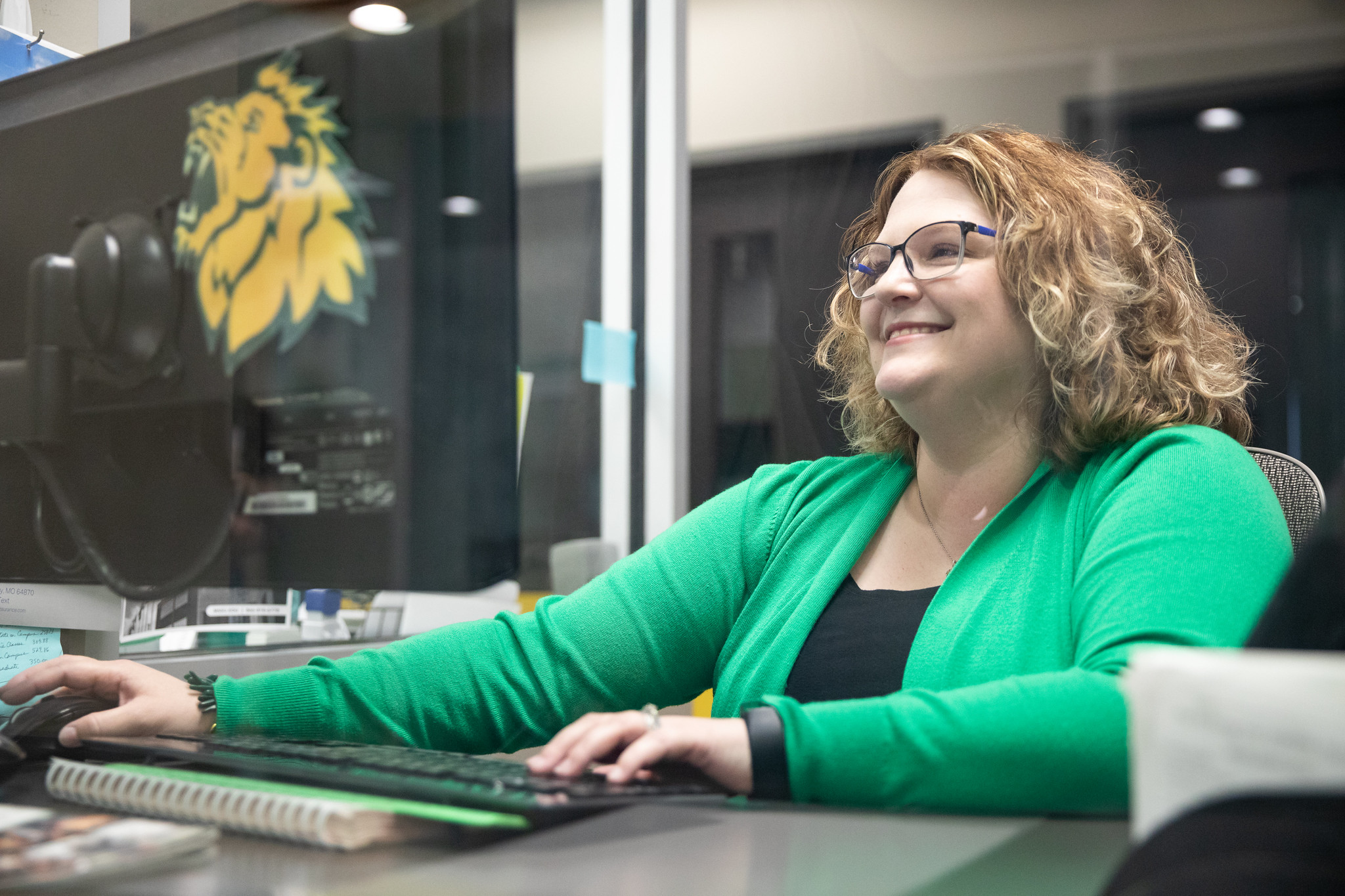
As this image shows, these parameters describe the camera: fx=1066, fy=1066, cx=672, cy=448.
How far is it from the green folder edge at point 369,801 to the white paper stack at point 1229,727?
0.29m

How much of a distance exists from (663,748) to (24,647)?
829 mm

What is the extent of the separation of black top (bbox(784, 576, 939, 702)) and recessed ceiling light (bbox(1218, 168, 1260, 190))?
7.28 feet

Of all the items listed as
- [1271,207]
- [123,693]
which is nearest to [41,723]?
[123,693]

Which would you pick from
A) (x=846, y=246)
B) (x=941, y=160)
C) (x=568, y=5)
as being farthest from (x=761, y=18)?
(x=941, y=160)

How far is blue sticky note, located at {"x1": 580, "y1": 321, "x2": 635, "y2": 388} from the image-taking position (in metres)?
2.30

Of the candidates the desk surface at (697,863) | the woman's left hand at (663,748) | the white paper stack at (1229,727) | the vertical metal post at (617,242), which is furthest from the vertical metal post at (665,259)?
the white paper stack at (1229,727)

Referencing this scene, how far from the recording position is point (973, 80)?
9.29 feet

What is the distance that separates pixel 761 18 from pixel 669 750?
94.3 inches

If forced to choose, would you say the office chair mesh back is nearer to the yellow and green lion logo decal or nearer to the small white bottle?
the yellow and green lion logo decal

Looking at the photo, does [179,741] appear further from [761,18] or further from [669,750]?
[761,18]

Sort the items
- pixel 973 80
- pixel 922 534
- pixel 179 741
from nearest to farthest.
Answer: pixel 179 741
pixel 922 534
pixel 973 80

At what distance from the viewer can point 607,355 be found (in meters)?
2.32

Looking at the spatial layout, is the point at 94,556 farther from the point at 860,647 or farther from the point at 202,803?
the point at 860,647

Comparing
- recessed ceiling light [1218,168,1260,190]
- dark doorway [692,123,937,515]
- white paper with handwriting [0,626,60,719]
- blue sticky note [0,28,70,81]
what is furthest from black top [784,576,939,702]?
recessed ceiling light [1218,168,1260,190]
